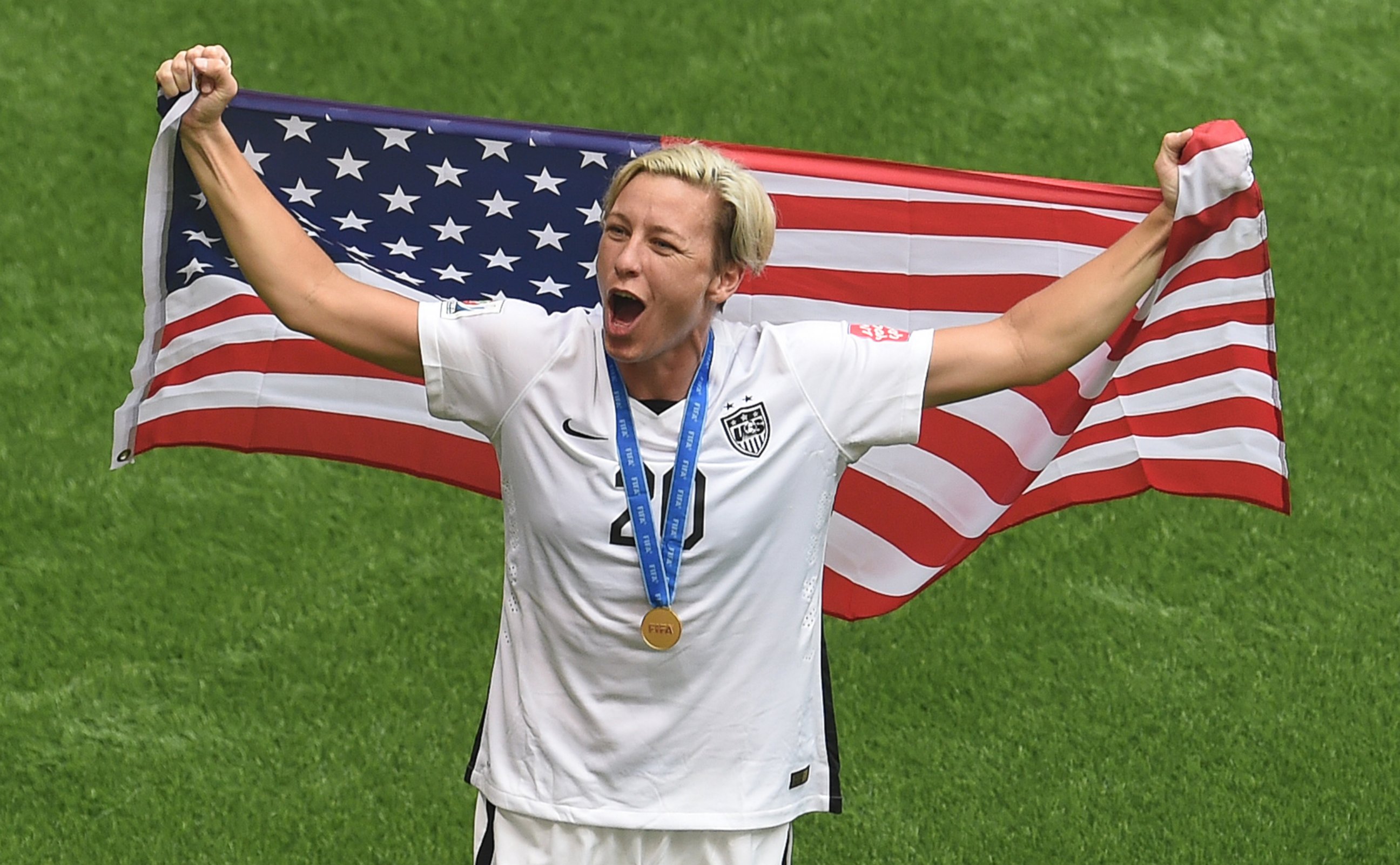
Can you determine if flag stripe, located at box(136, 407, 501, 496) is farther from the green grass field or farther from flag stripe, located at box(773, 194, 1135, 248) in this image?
the green grass field

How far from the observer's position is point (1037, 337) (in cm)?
373

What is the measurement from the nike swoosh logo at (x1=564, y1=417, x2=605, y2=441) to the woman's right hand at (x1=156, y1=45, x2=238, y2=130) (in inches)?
34.4

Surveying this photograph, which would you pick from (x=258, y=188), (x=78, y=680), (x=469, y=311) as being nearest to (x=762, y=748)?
(x=469, y=311)

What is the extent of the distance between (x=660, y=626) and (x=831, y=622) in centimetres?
367

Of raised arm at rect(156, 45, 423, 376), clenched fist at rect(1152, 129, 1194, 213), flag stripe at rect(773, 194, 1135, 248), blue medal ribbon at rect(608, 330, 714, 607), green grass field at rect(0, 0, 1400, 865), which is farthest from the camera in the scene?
green grass field at rect(0, 0, 1400, 865)

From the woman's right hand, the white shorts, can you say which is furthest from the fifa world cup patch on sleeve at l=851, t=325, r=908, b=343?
the woman's right hand

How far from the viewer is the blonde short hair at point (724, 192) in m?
3.60

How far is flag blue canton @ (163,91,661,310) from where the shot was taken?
15.3 feet

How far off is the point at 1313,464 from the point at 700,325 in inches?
201

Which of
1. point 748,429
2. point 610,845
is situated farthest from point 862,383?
point 610,845

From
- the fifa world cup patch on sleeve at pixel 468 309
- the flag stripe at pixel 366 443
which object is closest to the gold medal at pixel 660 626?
the fifa world cup patch on sleeve at pixel 468 309

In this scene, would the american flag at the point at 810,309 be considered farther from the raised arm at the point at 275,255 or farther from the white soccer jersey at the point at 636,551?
the white soccer jersey at the point at 636,551

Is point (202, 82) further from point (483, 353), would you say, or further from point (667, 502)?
point (667, 502)

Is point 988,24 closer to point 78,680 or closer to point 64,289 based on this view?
point 64,289
